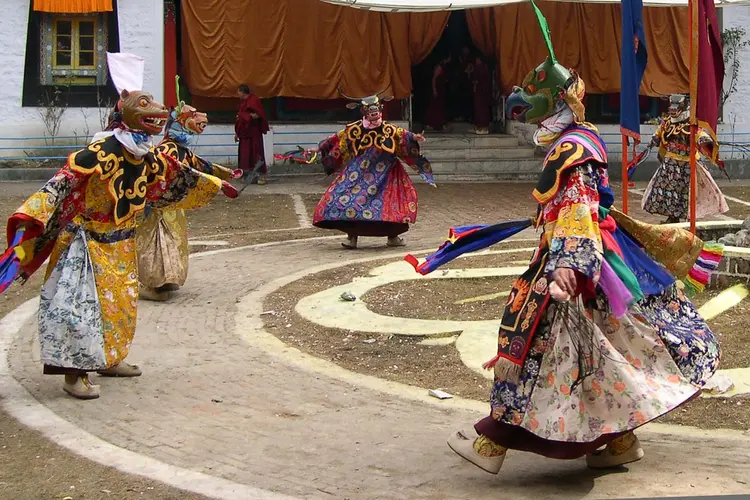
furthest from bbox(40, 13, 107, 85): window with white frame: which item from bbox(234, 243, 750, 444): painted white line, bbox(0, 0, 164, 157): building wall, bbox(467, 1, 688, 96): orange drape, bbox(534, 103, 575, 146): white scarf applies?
bbox(534, 103, 575, 146): white scarf

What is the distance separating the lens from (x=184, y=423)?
6.03 metres

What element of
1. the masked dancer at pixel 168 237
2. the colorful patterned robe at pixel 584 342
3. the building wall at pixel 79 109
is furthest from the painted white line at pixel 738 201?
the colorful patterned robe at pixel 584 342

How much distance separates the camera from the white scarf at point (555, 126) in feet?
17.0

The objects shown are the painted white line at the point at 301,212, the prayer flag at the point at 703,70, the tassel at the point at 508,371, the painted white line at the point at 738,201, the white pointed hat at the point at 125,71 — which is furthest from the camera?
the painted white line at the point at 738,201

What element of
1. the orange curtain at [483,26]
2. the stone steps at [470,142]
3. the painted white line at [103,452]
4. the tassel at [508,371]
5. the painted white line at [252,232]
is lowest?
the painted white line at [103,452]

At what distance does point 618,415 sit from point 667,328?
0.52 m

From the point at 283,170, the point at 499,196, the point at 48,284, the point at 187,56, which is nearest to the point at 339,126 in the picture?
the point at 283,170

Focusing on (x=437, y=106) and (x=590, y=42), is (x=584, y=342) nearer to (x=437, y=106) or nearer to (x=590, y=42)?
(x=590, y=42)

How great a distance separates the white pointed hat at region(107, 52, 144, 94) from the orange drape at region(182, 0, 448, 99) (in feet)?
Result: 40.3

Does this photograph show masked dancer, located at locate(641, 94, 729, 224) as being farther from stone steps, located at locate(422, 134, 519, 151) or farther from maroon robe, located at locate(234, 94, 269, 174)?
maroon robe, located at locate(234, 94, 269, 174)

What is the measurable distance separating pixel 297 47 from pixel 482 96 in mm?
3824

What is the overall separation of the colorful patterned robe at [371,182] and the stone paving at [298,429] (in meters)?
3.14

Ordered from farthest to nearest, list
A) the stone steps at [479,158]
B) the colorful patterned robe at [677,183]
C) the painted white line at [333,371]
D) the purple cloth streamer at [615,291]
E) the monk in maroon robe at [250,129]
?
the stone steps at [479,158], the monk in maroon robe at [250,129], the colorful patterned robe at [677,183], the painted white line at [333,371], the purple cloth streamer at [615,291]

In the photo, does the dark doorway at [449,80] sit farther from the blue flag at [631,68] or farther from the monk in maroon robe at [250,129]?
the blue flag at [631,68]
